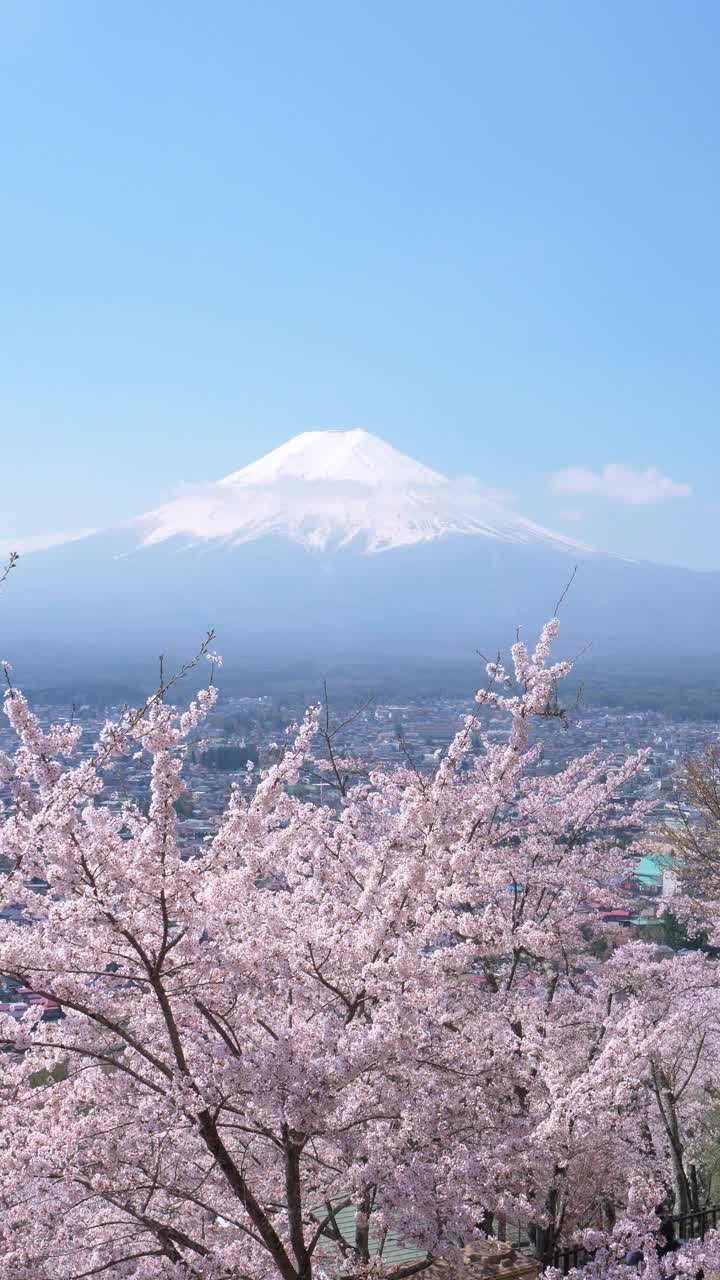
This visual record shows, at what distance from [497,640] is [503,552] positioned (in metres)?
44.4

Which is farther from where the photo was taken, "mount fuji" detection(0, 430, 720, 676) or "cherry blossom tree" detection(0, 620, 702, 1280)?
"mount fuji" detection(0, 430, 720, 676)

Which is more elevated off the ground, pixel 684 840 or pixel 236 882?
pixel 236 882

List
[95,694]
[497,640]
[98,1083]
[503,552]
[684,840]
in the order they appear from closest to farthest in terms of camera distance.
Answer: [98,1083]
[684,840]
[95,694]
[497,640]
[503,552]

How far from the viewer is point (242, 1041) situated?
411 centimetres

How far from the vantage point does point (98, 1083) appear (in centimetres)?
425

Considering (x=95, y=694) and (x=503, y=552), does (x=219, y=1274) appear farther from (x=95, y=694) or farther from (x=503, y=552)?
(x=503, y=552)

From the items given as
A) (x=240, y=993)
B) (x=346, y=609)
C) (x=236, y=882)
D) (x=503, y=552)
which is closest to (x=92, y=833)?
(x=236, y=882)

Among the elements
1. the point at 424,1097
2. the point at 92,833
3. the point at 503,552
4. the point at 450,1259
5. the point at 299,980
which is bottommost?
the point at 450,1259

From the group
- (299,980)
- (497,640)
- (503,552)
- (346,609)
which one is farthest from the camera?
(503,552)

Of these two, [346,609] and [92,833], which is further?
[346,609]

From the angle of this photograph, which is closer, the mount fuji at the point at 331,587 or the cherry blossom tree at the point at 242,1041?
the cherry blossom tree at the point at 242,1041

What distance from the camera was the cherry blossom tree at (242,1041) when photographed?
12.2 feet

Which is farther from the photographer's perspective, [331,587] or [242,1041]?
[331,587]

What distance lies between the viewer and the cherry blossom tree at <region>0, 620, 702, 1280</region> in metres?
3.73
